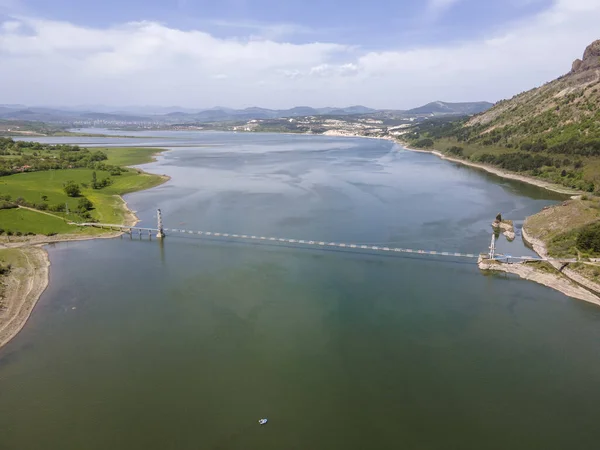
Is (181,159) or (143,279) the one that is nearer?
(143,279)

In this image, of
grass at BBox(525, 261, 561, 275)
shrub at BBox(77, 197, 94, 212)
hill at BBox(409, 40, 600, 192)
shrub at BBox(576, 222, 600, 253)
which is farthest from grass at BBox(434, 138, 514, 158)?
shrub at BBox(77, 197, 94, 212)

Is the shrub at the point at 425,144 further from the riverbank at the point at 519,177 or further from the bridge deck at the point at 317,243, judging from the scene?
the bridge deck at the point at 317,243

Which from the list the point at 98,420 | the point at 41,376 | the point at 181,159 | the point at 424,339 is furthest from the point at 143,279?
the point at 181,159

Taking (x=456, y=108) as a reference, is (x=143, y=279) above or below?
below

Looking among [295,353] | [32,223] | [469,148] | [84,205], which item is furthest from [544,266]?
[469,148]

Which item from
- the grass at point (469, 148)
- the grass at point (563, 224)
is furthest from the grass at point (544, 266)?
the grass at point (469, 148)

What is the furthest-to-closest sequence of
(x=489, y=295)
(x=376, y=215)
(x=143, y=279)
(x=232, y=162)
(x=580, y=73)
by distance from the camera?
1. (x=580, y=73)
2. (x=232, y=162)
3. (x=376, y=215)
4. (x=143, y=279)
5. (x=489, y=295)

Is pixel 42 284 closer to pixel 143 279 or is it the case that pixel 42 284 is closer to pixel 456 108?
pixel 143 279
